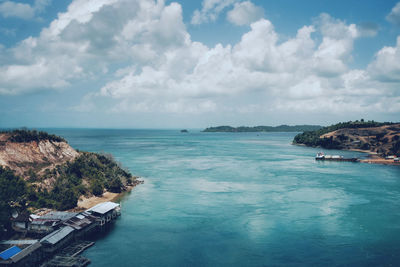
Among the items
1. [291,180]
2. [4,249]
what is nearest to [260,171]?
[291,180]

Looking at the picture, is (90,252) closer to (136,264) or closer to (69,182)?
(136,264)

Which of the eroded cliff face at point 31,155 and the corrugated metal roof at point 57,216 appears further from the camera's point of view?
the eroded cliff face at point 31,155

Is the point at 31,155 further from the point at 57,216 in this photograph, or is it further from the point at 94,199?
the point at 57,216

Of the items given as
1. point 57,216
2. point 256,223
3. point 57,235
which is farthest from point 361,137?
point 57,235

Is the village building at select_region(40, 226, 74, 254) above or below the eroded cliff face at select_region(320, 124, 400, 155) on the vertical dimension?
below

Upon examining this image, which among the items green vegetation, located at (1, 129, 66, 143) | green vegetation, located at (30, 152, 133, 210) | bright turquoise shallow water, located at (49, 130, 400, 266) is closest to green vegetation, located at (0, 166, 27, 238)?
green vegetation, located at (30, 152, 133, 210)

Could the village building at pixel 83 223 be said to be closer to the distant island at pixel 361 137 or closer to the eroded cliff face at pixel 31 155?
the eroded cliff face at pixel 31 155

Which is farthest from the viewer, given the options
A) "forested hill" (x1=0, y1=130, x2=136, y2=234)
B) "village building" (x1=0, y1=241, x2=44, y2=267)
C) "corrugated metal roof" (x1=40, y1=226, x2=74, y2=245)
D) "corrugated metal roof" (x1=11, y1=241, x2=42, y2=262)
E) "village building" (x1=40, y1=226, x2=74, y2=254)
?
"forested hill" (x1=0, y1=130, x2=136, y2=234)

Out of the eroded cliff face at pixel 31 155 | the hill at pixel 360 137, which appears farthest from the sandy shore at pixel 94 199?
the hill at pixel 360 137

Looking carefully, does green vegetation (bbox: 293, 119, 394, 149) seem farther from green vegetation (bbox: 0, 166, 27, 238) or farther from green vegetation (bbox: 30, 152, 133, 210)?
green vegetation (bbox: 0, 166, 27, 238)
